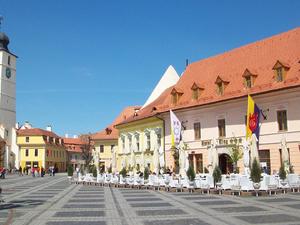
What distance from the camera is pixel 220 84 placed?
35.4m

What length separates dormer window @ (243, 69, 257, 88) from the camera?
107ft

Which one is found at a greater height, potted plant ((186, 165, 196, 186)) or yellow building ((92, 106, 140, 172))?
yellow building ((92, 106, 140, 172))

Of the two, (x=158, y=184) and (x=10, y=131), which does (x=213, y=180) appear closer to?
(x=158, y=184)

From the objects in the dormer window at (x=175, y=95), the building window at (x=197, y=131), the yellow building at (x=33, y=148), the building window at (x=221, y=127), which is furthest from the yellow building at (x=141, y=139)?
the yellow building at (x=33, y=148)

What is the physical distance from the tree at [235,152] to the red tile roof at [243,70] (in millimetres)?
3446

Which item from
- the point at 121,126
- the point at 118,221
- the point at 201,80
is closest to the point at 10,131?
the point at 121,126

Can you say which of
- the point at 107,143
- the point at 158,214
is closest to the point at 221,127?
the point at 158,214

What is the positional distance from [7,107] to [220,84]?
6500 cm

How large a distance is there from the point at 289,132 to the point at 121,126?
86.4ft

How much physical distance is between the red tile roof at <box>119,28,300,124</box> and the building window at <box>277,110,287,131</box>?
182 cm

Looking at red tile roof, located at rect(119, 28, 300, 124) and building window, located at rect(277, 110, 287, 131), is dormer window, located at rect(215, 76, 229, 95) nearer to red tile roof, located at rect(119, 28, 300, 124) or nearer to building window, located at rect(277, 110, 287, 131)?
red tile roof, located at rect(119, 28, 300, 124)

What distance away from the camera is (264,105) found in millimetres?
31141

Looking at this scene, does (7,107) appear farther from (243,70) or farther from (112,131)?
(243,70)

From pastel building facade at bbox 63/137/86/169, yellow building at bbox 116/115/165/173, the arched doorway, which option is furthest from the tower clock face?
the arched doorway
